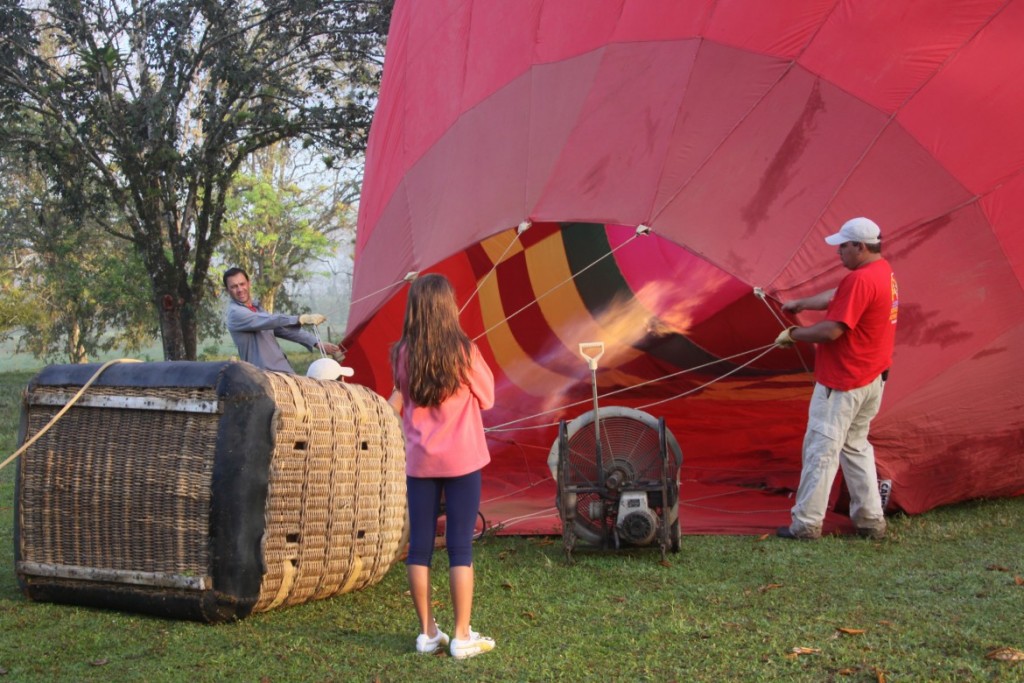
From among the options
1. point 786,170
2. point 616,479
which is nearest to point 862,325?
point 786,170

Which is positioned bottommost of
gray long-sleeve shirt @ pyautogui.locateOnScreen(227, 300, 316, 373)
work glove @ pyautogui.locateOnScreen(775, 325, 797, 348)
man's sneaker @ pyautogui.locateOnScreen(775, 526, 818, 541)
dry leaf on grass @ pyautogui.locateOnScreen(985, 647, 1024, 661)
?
dry leaf on grass @ pyautogui.locateOnScreen(985, 647, 1024, 661)

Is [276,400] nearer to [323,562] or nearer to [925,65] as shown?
[323,562]

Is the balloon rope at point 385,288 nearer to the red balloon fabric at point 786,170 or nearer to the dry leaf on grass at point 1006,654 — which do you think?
the red balloon fabric at point 786,170

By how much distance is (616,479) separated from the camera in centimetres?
588

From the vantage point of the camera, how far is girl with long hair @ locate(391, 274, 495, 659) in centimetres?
419

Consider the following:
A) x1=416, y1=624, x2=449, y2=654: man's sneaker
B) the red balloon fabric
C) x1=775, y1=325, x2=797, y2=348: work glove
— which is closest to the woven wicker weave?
x1=416, y1=624, x2=449, y2=654: man's sneaker

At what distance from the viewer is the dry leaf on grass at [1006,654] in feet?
12.9

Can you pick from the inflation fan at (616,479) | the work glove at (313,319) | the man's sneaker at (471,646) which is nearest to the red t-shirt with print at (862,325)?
the inflation fan at (616,479)

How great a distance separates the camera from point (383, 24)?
1777 centimetres

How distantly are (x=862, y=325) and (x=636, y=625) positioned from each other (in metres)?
2.34

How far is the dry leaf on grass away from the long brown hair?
2093 millimetres

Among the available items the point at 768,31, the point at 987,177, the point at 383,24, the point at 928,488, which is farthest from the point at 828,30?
the point at 383,24

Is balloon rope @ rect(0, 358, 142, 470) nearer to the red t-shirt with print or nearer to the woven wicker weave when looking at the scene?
the woven wicker weave

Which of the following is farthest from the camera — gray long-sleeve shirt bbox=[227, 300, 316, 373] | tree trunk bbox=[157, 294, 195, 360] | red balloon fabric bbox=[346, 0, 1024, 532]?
tree trunk bbox=[157, 294, 195, 360]
